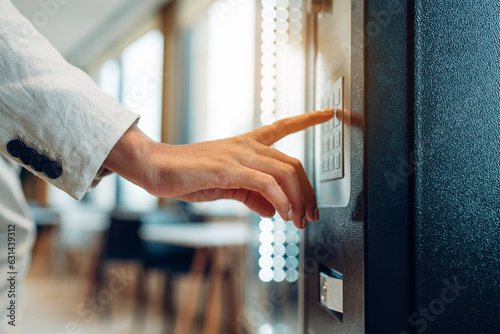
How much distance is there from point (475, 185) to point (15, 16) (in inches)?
23.5

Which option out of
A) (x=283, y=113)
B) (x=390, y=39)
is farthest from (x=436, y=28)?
(x=283, y=113)

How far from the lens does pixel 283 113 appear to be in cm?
107

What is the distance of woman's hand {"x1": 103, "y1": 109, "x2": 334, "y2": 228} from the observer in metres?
0.54

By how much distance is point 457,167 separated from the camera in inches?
18.6

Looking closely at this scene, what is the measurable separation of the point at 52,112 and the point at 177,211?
3.28 m

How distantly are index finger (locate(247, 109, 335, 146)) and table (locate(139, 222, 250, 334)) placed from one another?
6.10ft

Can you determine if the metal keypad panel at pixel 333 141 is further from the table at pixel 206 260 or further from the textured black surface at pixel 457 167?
the table at pixel 206 260

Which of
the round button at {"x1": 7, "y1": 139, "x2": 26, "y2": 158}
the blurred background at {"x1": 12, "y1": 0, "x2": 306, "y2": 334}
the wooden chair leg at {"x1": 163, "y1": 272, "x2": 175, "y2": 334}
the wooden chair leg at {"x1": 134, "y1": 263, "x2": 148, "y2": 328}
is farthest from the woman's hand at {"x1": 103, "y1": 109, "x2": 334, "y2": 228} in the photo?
the wooden chair leg at {"x1": 134, "y1": 263, "x2": 148, "y2": 328}

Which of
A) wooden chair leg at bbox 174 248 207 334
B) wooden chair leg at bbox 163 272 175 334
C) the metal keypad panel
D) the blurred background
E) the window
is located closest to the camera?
the metal keypad panel

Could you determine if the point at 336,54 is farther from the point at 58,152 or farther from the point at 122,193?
the point at 122,193

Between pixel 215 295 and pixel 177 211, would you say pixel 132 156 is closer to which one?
pixel 215 295

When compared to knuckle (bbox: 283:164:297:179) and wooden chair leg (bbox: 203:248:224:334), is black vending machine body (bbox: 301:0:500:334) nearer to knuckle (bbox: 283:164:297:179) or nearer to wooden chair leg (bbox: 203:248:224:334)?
knuckle (bbox: 283:164:297:179)

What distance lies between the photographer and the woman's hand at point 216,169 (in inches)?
21.1

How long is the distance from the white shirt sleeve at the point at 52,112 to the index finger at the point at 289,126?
177mm
